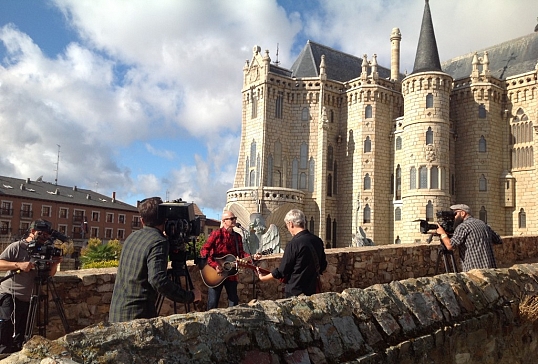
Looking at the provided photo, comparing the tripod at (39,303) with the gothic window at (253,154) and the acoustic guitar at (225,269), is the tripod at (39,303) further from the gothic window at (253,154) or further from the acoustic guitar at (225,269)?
the gothic window at (253,154)

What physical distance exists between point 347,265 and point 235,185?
3374 cm

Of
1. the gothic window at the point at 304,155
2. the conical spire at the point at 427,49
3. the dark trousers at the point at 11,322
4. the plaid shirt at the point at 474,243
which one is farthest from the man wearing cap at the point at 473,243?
the gothic window at the point at 304,155

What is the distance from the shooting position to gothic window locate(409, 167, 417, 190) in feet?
121

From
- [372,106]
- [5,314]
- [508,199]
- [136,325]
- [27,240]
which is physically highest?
[372,106]

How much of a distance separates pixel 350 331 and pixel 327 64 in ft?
143

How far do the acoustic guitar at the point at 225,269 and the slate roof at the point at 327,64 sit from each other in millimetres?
39342

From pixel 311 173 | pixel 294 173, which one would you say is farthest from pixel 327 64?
pixel 294 173

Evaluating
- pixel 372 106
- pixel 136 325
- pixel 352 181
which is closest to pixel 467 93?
Answer: pixel 372 106

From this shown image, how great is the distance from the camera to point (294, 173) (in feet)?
137

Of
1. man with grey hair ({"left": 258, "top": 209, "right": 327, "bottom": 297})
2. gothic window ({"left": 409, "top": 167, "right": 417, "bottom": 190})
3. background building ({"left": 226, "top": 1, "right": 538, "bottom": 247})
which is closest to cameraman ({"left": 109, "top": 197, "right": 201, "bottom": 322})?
man with grey hair ({"left": 258, "top": 209, "right": 327, "bottom": 297})

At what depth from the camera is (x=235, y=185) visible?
42375mm

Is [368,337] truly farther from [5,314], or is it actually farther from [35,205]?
[35,205]

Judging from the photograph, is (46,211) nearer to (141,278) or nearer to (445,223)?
(445,223)

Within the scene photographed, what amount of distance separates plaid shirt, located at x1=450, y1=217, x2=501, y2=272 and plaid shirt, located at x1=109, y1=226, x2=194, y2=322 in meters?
3.82
